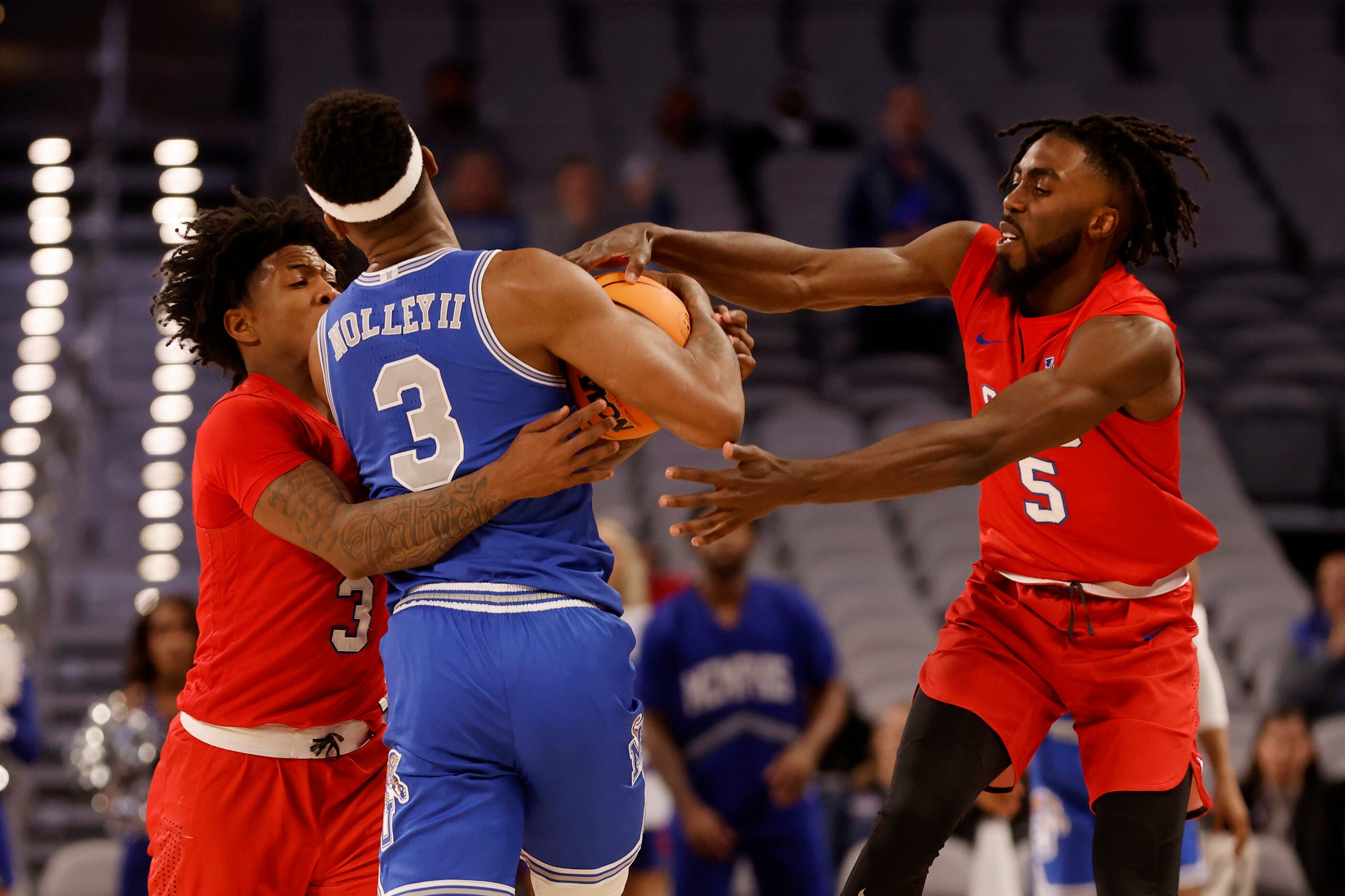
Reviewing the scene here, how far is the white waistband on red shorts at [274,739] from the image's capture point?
140 inches

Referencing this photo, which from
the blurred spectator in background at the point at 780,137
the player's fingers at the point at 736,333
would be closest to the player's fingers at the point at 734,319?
the player's fingers at the point at 736,333

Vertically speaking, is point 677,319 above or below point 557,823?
above

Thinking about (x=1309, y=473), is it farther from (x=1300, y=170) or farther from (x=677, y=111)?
(x=677, y=111)

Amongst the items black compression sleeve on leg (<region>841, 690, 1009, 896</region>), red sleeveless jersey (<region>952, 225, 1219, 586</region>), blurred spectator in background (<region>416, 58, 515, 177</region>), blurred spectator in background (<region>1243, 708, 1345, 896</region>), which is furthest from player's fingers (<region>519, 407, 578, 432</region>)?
blurred spectator in background (<region>416, 58, 515, 177</region>)

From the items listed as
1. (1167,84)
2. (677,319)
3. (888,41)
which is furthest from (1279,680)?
(888,41)

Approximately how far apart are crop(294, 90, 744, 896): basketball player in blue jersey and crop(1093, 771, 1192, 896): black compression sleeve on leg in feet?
3.87

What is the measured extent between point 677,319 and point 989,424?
2.51 feet

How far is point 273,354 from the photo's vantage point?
3777mm

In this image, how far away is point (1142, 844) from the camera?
3520mm

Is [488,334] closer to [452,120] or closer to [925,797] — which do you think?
[925,797]

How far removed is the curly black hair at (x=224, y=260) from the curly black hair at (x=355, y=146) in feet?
1.67

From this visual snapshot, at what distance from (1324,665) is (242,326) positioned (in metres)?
5.83

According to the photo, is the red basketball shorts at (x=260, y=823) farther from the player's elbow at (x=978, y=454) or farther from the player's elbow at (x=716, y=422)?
the player's elbow at (x=978, y=454)

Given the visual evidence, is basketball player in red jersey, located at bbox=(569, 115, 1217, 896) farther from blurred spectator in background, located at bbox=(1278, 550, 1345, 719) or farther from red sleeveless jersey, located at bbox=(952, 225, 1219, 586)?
blurred spectator in background, located at bbox=(1278, 550, 1345, 719)
